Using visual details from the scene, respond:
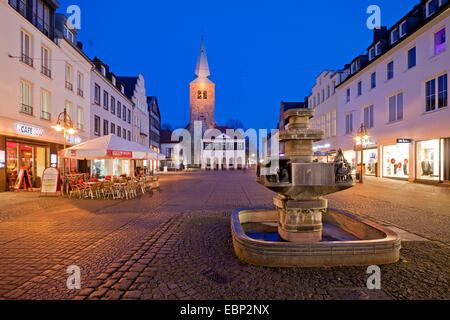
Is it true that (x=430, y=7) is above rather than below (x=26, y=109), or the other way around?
above

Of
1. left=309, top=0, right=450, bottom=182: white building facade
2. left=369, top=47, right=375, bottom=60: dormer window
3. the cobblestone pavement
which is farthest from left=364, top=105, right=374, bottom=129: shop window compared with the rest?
the cobblestone pavement

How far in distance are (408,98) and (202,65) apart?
180ft

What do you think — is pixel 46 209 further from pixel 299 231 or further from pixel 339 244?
pixel 339 244

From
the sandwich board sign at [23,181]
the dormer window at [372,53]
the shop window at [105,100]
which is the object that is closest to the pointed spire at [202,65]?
the shop window at [105,100]

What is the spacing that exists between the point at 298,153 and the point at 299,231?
1.46 m

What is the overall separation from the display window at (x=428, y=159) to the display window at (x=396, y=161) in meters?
1.22

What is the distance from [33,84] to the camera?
15.4m

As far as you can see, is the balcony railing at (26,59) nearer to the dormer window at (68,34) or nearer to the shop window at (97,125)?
the dormer window at (68,34)

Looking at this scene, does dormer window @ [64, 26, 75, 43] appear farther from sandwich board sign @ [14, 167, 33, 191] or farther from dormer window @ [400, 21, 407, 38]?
dormer window @ [400, 21, 407, 38]

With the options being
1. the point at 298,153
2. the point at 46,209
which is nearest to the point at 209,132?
the point at 46,209

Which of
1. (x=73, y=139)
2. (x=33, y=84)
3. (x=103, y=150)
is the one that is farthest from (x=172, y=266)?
(x=73, y=139)

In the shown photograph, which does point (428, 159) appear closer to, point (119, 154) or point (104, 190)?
point (119, 154)

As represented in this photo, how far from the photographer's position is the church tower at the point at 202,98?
65.8 meters
